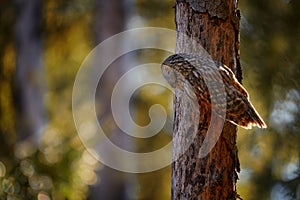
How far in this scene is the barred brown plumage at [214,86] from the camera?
2.67 m

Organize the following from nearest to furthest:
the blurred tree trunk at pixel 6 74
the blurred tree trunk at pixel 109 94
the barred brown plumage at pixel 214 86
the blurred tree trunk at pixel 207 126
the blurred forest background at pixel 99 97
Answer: the blurred tree trunk at pixel 207 126 → the barred brown plumage at pixel 214 86 → the blurred forest background at pixel 99 97 → the blurred tree trunk at pixel 109 94 → the blurred tree trunk at pixel 6 74

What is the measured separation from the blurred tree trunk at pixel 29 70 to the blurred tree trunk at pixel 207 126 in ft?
9.81

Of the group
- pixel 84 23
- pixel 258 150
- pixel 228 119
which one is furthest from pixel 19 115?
pixel 228 119

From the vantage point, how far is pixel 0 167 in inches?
129

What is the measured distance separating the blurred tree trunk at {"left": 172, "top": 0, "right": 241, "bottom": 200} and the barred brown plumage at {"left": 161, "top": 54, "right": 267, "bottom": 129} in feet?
0.14

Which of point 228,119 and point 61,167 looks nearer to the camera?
point 228,119

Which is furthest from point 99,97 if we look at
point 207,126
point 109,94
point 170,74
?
point 207,126

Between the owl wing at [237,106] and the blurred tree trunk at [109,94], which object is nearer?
the owl wing at [237,106]

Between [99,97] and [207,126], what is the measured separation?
117 inches

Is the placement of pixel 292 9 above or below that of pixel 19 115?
above

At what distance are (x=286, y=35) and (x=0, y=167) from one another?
7.53ft

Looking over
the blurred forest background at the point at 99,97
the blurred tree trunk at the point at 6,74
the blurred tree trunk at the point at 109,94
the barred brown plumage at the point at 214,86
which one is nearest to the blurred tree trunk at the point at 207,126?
the barred brown plumage at the point at 214,86

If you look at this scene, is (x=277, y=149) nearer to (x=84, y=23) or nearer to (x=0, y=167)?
(x=0, y=167)

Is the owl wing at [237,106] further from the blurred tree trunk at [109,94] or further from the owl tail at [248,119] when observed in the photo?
the blurred tree trunk at [109,94]
